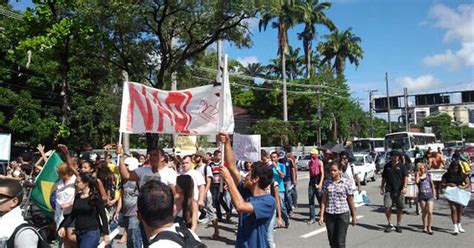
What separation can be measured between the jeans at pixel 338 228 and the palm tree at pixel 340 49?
50528 mm

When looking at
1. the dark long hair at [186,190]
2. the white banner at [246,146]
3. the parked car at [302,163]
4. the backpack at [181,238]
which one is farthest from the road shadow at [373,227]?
the parked car at [302,163]

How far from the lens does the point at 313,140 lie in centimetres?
5141

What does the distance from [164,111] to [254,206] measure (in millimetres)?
2948

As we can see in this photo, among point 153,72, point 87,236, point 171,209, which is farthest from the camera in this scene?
point 153,72

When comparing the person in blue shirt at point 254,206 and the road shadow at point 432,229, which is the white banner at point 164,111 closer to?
the person in blue shirt at point 254,206

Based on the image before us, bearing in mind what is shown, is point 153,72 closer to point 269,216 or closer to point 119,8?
point 119,8

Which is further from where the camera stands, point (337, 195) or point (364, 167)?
point (364, 167)

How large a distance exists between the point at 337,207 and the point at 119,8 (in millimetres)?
11543

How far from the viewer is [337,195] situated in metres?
6.96

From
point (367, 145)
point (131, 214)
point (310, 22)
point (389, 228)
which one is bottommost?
point (389, 228)

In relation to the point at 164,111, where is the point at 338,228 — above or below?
below

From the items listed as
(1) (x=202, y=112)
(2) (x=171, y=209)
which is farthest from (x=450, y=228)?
(2) (x=171, y=209)

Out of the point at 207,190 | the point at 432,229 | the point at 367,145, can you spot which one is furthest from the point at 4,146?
the point at 367,145

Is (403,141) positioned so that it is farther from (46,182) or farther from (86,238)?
(86,238)
